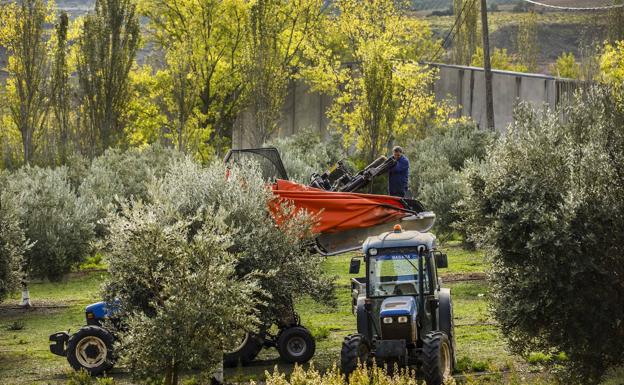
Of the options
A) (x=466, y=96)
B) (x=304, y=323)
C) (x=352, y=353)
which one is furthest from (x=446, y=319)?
(x=466, y=96)

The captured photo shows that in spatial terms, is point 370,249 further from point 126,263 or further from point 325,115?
point 325,115

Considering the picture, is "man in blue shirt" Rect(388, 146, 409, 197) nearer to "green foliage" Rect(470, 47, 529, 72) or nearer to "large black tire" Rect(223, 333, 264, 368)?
"large black tire" Rect(223, 333, 264, 368)

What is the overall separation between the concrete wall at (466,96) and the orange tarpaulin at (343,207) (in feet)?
58.0

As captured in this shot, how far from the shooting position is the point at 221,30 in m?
64.4

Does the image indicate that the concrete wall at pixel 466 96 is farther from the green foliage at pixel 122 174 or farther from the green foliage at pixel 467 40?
the green foliage at pixel 467 40

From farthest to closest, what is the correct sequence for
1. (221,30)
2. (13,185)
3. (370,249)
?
(221,30)
(13,185)
(370,249)

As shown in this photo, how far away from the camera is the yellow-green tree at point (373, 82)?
1896 inches

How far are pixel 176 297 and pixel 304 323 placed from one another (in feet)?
34.5

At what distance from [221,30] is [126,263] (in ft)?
157

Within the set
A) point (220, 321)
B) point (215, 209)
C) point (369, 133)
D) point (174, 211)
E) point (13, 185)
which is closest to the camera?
point (220, 321)

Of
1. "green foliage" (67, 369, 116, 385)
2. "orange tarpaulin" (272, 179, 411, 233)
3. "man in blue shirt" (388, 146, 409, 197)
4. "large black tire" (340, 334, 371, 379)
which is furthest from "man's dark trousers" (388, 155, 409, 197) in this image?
"large black tire" (340, 334, 371, 379)

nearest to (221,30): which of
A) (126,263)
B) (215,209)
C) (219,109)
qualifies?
(219,109)

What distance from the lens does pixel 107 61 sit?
50.7 m

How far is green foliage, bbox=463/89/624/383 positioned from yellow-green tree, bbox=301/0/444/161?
95.8 ft
